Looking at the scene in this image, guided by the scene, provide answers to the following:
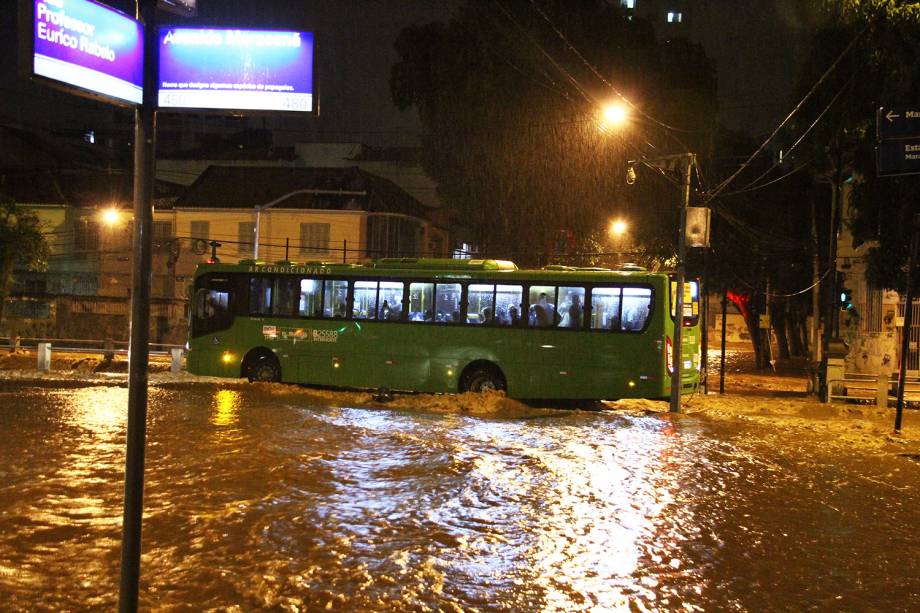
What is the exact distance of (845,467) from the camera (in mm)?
12109

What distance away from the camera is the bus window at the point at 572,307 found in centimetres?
1800

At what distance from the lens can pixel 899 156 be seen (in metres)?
14.9

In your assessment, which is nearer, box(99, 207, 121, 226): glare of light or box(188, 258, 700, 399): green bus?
box(188, 258, 700, 399): green bus

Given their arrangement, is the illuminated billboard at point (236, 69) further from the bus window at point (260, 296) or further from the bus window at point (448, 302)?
the bus window at point (260, 296)

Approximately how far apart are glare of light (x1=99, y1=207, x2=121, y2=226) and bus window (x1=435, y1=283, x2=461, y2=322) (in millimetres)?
24611

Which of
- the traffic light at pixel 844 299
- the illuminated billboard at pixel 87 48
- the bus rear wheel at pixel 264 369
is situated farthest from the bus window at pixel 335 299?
the illuminated billboard at pixel 87 48

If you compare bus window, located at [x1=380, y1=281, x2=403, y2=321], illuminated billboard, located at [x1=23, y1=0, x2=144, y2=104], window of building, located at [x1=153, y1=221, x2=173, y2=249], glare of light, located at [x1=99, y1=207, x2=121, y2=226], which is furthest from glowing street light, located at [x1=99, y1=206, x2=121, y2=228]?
illuminated billboard, located at [x1=23, y1=0, x2=144, y2=104]

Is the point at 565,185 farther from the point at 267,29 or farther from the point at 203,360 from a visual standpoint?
the point at 267,29

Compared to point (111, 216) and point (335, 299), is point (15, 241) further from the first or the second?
point (335, 299)

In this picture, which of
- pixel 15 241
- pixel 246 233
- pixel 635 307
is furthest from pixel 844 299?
pixel 246 233

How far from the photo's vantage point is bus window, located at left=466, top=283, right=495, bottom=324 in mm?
18750

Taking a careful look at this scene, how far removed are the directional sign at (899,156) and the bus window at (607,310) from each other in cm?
557

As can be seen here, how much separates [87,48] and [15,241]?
104 ft

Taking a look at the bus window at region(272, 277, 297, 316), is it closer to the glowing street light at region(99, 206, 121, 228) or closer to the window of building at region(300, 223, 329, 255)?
the glowing street light at region(99, 206, 121, 228)
